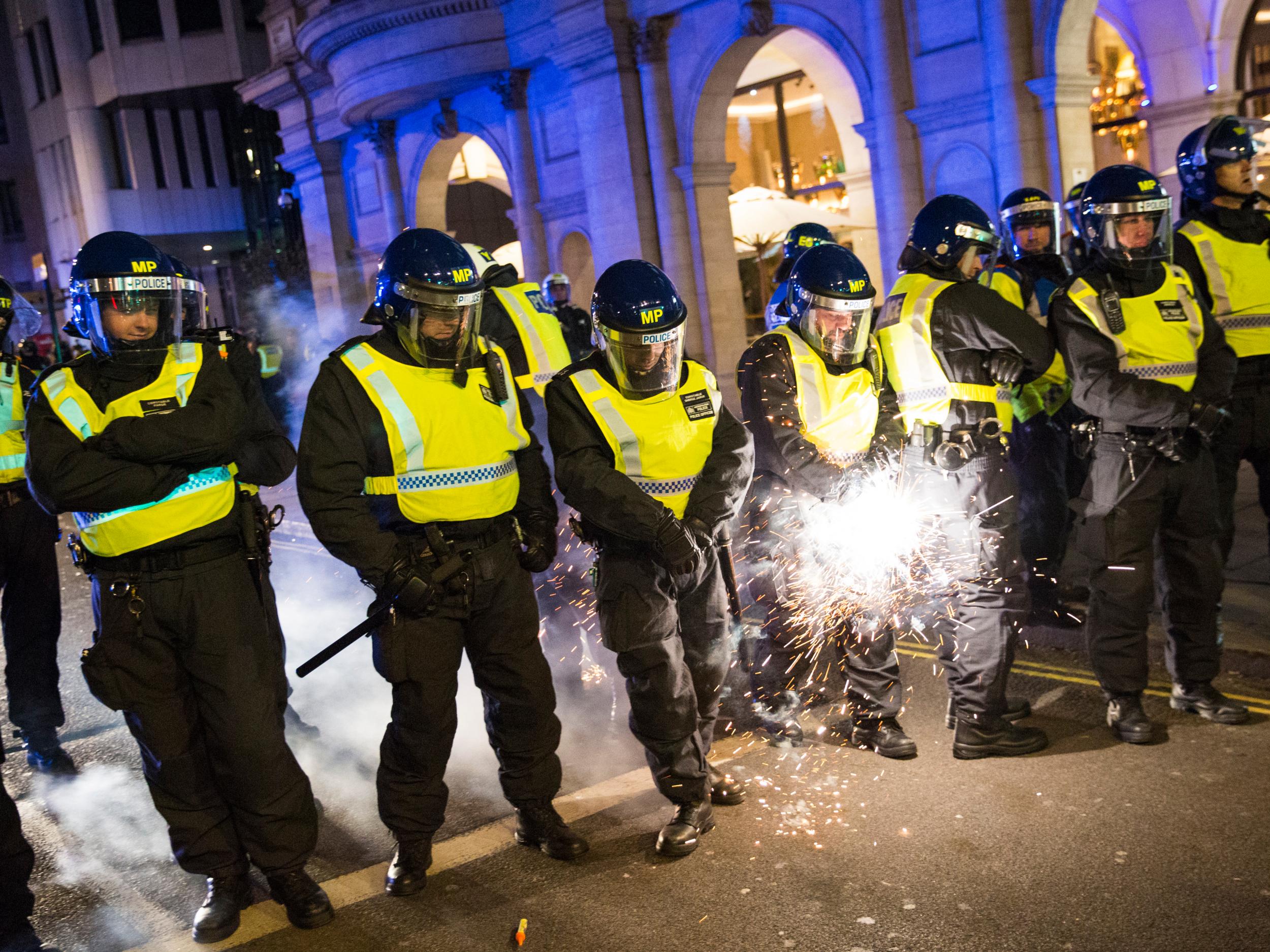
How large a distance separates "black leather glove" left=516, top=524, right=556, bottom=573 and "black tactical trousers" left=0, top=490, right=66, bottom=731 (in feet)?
9.17

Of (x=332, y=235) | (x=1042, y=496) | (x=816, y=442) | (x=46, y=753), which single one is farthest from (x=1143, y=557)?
(x=332, y=235)

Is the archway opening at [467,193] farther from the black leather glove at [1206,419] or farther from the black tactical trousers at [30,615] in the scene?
the black leather glove at [1206,419]

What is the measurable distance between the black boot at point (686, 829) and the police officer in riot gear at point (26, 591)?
330 cm

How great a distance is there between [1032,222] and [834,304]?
7.93 feet

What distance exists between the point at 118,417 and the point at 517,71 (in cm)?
1575

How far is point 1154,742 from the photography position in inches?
176

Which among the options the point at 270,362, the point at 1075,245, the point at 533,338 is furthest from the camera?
the point at 270,362

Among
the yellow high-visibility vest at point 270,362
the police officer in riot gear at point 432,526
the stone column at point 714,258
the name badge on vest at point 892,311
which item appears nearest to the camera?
the police officer in riot gear at point 432,526

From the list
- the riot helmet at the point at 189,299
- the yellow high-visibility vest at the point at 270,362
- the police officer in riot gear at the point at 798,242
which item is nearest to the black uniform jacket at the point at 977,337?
the police officer in riot gear at the point at 798,242

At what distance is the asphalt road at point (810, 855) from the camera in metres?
3.38

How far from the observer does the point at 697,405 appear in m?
4.11

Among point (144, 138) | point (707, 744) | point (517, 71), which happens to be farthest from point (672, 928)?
point (144, 138)

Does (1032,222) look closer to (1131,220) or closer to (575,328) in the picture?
(1131,220)

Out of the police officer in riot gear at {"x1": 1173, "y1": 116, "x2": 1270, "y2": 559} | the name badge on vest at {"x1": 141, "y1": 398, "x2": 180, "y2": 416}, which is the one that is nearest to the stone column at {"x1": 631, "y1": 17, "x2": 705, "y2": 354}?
the police officer in riot gear at {"x1": 1173, "y1": 116, "x2": 1270, "y2": 559}
